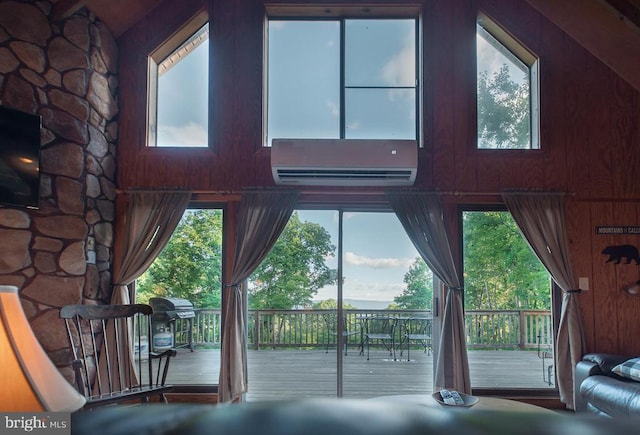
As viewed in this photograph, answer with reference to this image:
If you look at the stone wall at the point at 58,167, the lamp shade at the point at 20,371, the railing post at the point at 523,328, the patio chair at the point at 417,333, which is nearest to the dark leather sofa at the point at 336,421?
the lamp shade at the point at 20,371

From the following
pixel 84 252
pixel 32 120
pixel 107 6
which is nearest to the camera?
pixel 32 120

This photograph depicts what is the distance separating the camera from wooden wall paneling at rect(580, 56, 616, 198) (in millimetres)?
4473

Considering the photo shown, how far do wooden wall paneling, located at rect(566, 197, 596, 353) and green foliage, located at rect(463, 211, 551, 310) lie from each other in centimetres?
32

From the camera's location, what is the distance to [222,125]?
15.1 feet

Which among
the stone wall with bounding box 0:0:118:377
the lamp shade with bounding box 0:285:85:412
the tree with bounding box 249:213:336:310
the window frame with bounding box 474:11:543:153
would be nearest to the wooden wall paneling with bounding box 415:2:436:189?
the window frame with bounding box 474:11:543:153

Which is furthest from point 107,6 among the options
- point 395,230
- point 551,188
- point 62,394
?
point 551,188

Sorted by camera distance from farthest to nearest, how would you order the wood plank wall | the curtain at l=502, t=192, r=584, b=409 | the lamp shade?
the wood plank wall → the curtain at l=502, t=192, r=584, b=409 → the lamp shade

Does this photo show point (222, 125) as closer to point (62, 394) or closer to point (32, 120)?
point (32, 120)

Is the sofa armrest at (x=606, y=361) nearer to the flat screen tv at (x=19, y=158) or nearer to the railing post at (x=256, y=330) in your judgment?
the railing post at (x=256, y=330)

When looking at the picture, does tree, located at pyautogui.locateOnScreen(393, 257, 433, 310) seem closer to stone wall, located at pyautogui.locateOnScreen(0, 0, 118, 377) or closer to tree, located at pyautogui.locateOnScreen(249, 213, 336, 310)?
tree, located at pyautogui.locateOnScreen(249, 213, 336, 310)

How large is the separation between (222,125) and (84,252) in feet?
5.98

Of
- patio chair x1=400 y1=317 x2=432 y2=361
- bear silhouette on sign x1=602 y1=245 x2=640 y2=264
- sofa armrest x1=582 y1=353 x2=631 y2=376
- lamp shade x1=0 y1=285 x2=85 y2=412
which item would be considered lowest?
sofa armrest x1=582 y1=353 x2=631 y2=376

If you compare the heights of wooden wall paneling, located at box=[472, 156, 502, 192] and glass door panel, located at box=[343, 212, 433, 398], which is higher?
wooden wall paneling, located at box=[472, 156, 502, 192]

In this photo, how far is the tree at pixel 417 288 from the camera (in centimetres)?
461
